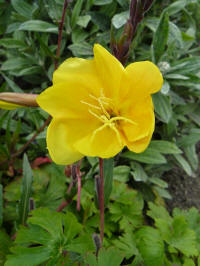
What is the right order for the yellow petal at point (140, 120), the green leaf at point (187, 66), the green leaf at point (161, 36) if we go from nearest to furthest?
the yellow petal at point (140, 120)
the green leaf at point (161, 36)
the green leaf at point (187, 66)

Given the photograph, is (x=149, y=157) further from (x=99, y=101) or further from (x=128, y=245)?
(x=99, y=101)

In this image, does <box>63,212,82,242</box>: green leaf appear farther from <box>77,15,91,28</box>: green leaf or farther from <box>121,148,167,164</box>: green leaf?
<box>77,15,91,28</box>: green leaf

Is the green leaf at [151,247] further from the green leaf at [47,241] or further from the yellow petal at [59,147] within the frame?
Result: the yellow petal at [59,147]

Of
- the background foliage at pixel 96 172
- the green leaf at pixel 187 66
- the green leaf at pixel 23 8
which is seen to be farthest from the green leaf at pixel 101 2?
the green leaf at pixel 187 66

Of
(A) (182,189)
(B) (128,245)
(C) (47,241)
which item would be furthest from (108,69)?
(A) (182,189)

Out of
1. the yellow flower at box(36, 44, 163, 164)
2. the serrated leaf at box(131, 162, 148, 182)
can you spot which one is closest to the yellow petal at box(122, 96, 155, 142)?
the yellow flower at box(36, 44, 163, 164)

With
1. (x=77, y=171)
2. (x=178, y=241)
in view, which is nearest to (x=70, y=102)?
(x=77, y=171)
